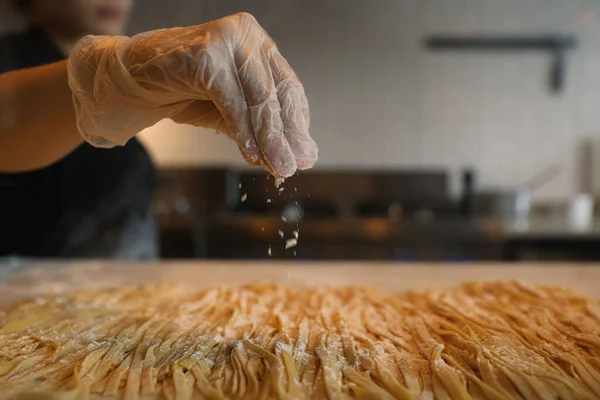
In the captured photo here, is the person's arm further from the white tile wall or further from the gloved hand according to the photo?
the white tile wall

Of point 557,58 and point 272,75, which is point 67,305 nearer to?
point 272,75

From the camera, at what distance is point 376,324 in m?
0.91

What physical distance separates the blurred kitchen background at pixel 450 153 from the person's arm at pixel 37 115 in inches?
56.5

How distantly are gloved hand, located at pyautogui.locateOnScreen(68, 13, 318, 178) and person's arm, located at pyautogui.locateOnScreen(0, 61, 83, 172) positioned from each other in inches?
4.4

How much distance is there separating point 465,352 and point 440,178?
97.7 inches

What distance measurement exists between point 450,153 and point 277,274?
2.10 meters

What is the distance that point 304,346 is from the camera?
0.79 meters

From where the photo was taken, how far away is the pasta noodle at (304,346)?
0.65 metres

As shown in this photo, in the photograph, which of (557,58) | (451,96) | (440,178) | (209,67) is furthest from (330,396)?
(557,58)

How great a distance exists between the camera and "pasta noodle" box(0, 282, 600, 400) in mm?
647

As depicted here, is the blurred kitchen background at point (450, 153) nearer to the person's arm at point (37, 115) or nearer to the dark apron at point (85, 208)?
the dark apron at point (85, 208)

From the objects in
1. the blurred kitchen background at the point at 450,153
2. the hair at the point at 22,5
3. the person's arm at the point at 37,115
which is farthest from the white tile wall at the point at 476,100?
the person's arm at the point at 37,115

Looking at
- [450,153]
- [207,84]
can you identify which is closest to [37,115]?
[207,84]

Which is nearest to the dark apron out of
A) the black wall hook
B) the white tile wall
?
the white tile wall
